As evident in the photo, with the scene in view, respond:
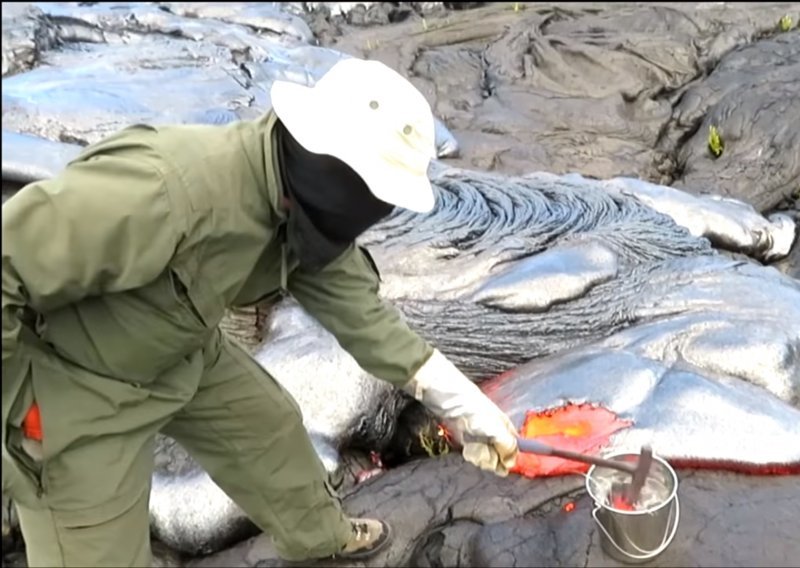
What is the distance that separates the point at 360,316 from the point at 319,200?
52 centimetres

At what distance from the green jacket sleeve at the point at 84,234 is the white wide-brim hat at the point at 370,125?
41 cm

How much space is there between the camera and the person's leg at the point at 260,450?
3078mm

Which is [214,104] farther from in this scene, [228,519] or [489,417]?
[489,417]

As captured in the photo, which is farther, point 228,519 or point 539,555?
point 228,519

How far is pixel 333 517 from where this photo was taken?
338cm

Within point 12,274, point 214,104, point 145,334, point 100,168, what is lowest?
point 214,104

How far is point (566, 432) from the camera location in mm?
3879

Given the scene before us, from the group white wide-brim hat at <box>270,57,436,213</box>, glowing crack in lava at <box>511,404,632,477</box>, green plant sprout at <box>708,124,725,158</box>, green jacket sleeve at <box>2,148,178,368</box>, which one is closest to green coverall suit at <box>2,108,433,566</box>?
green jacket sleeve at <box>2,148,178,368</box>

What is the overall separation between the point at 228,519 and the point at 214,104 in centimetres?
344

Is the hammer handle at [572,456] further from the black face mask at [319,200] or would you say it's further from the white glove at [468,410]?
the black face mask at [319,200]

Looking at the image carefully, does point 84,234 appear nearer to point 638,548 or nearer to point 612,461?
point 612,461

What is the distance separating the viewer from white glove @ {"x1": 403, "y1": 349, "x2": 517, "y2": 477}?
2988 millimetres

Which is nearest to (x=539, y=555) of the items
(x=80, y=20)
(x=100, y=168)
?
(x=100, y=168)

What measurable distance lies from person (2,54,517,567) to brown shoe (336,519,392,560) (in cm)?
74
